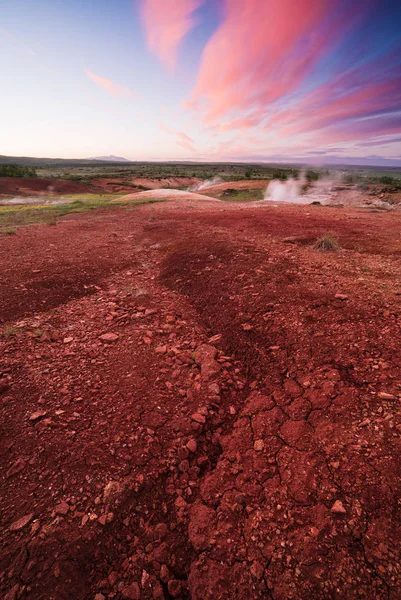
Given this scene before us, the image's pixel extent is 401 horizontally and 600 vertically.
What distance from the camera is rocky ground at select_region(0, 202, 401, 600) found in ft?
6.31

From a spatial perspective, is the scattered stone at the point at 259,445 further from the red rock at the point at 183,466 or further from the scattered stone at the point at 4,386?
the scattered stone at the point at 4,386

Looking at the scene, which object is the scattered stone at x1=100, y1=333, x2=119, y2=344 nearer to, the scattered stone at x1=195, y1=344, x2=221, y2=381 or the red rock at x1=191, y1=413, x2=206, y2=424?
the scattered stone at x1=195, y1=344, x2=221, y2=381

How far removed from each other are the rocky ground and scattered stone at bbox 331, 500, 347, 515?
0.01 meters

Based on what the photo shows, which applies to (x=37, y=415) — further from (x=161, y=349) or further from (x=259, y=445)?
(x=259, y=445)

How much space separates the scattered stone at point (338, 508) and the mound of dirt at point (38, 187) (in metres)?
42.8

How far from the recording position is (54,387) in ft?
11.1

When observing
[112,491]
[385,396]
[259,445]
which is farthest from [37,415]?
[385,396]

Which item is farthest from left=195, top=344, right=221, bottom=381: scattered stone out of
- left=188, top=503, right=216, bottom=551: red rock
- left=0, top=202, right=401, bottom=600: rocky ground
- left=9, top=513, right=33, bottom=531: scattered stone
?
left=9, top=513, right=33, bottom=531: scattered stone

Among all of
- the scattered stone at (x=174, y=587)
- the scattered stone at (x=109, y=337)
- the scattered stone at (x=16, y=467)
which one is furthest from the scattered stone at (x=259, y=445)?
the scattered stone at (x=109, y=337)

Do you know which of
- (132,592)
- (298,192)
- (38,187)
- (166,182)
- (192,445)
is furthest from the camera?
(166,182)

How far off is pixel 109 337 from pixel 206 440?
2241 millimetres

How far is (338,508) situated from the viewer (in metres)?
2.09

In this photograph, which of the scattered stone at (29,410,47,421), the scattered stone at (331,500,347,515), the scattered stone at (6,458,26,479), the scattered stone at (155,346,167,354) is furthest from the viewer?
the scattered stone at (155,346,167,354)

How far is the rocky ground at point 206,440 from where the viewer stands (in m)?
1.92
